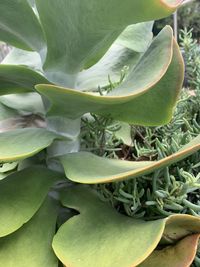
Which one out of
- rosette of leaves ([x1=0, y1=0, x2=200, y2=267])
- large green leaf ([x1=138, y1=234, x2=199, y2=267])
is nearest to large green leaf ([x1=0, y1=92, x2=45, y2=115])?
rosette of leaves ([x1=0, y1=0, x2=200, y2=267])

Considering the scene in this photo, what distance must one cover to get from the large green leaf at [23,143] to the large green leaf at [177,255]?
0.15 meters

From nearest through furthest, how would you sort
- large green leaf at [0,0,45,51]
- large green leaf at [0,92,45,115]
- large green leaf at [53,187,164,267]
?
large green leaf at [53,187,164,267] < large green leaf at [0,0,45,51] < large green leaf at [0,92,45,115]

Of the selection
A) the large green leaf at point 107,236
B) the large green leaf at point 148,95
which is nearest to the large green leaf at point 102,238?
the large green leaf at point 107,236

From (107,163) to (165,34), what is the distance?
150 millimetres

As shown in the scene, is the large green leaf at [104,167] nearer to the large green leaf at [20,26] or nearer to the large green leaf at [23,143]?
the large green leaf at [23,143]

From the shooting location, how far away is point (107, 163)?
45cm

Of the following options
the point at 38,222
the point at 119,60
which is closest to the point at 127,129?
the point at 119,60

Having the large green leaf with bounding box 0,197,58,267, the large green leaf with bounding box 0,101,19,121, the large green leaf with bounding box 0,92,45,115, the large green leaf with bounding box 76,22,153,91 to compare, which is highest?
the large green leaf with bounding box 76,22,153,91

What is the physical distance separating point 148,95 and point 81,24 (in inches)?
4.1

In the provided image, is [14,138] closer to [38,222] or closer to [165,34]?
[38,222]

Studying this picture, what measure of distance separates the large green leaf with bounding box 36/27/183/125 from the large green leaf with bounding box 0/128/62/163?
1.1 inches

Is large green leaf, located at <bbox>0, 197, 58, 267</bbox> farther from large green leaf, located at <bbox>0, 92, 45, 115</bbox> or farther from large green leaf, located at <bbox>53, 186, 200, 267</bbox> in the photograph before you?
large green leaf, located at <bbox>0, 92, 45, 115</bbox>

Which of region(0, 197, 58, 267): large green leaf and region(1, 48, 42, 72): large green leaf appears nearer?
region(0, 197, 58, 267): large green leaf

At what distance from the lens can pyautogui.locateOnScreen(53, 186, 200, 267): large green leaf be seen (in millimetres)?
350
